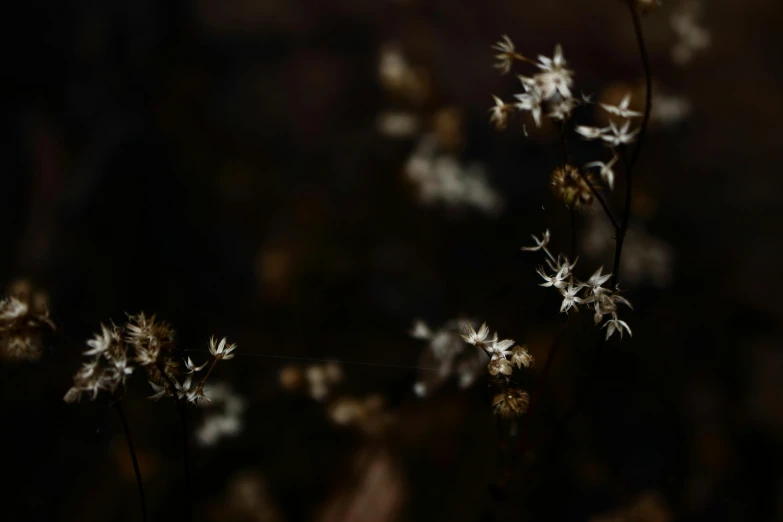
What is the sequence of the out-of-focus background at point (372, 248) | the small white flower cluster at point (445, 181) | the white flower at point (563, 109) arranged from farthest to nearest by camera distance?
the small white flower cluster at point (445, 181) < the out-of-focus background at point (372, 248) < the white flower at point (563, 109)

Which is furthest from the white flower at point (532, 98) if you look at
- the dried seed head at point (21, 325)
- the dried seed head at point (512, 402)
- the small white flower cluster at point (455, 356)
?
the dried seed head at point (21, 325)

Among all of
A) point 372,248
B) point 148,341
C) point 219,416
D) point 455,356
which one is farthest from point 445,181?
point 148,341

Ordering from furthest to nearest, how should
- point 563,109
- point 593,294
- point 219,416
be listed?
point 219,416, point 593,294, point 563,109

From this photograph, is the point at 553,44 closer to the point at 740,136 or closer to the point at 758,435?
the point at 740,136

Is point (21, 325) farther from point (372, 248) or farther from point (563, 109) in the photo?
point (372, 248)

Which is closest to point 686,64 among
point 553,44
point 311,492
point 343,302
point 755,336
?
point 553,44

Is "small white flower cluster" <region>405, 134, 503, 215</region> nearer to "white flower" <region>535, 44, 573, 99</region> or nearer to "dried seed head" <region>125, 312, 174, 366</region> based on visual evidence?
"white flower" <region>535, 44, 573, 99</region>

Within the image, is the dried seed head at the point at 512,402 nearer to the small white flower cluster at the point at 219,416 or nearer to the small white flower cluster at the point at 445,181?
the small white flower cluster at the point at 219,416
